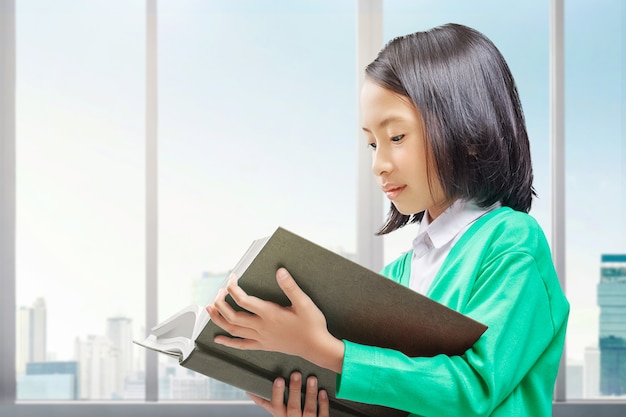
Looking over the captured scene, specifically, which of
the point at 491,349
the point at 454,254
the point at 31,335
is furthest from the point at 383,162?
the point at 31,335

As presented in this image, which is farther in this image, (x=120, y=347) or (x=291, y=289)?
(x=120, y=347)

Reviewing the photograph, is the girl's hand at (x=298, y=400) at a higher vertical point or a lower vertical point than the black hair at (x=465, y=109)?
lower

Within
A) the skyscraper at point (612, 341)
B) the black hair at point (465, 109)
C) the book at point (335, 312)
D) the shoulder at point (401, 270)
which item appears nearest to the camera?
the book at point (335, 312)

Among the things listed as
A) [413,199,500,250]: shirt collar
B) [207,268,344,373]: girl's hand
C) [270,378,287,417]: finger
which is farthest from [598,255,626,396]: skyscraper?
[207,268,344,373]: girl's hand

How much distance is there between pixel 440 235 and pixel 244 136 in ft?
5.00

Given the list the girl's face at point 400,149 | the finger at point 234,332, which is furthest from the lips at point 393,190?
the finger at point 234,332

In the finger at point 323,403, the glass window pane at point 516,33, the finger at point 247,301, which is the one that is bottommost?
the finger at point 323,403

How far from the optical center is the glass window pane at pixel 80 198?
2.18 metres

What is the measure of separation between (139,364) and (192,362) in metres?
1.62

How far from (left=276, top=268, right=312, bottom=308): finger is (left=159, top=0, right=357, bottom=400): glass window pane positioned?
1.58m

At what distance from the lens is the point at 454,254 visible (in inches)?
28.0

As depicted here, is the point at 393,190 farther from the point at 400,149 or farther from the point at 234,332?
the point at 234,332

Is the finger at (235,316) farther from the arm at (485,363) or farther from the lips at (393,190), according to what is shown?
the lips at (393,190)

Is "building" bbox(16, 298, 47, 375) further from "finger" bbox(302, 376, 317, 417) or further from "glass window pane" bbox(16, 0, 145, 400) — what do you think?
"finger" bbox(302, 376, 317, 417)
